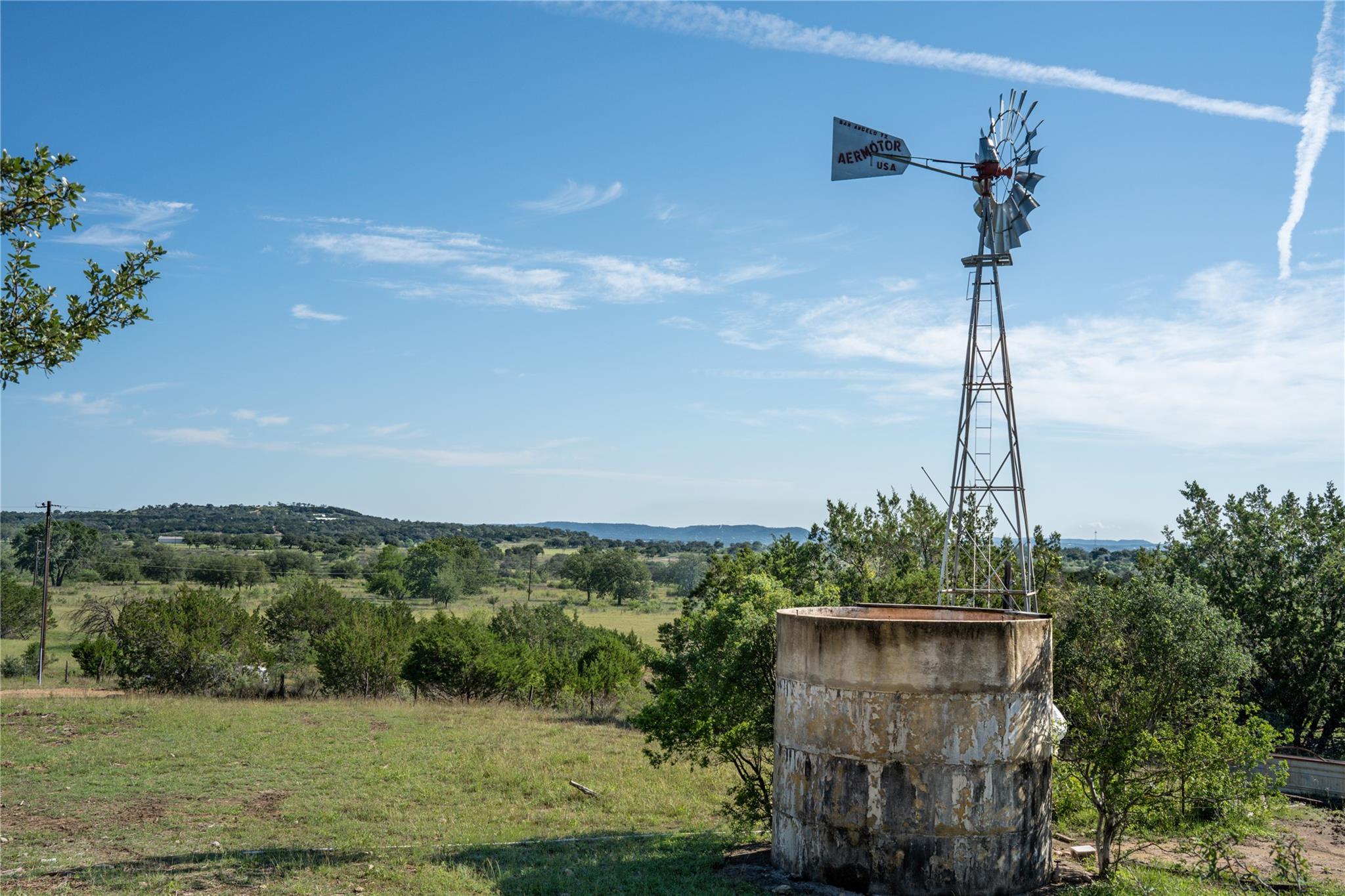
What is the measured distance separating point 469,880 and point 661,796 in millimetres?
9635

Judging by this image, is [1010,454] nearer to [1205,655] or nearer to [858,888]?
[858,888]

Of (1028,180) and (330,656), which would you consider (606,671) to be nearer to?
(330,656)

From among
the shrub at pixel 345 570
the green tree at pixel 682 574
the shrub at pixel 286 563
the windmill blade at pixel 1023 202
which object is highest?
the windmill blade at pixel 1023 202

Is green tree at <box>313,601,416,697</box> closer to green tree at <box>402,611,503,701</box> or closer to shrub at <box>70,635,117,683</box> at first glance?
green tree at <box>402,611,503,701</box>

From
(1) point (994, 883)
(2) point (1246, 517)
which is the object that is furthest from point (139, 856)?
(2) point (1246, 517)

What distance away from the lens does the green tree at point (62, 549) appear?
288 ft

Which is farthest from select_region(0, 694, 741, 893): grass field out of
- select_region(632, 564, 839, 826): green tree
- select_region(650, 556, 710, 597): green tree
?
select_region(650, 556, 710, 597): green tree

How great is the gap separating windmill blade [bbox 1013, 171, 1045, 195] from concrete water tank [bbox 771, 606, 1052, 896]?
23.9 feet

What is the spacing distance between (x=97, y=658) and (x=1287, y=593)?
46.7 m

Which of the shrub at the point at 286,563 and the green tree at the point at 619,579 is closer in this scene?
the shrub at the point at 286,563

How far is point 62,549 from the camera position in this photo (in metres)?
90.9

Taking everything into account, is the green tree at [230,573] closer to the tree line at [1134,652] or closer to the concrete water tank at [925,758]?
the tree line at [1134,652]

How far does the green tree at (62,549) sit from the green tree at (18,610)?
3545 cm

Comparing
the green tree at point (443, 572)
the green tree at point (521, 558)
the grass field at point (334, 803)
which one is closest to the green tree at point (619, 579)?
the green tree at point (443, 572)
